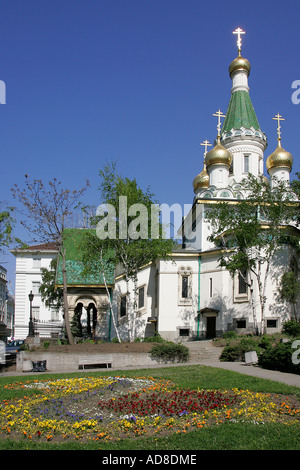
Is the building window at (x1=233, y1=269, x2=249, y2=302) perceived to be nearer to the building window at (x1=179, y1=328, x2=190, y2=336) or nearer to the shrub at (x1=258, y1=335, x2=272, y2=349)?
the building window at (x1=179, y1=328, x2=190, y2=336)

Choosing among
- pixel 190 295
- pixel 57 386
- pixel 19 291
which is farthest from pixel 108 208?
pixel 19 291

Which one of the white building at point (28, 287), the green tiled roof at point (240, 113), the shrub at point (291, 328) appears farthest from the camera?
the white building at point (28, 287)

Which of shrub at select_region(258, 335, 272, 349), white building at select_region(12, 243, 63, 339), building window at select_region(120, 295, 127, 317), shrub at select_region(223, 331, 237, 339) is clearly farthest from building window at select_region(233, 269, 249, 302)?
white building at select_region(12, 243, 63, 339)

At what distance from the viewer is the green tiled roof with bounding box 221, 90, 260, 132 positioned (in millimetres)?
36938

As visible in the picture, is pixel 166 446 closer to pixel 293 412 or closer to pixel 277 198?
pixel 293 412

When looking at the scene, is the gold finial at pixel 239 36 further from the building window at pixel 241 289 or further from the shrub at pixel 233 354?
the shrub at pixel 233 354

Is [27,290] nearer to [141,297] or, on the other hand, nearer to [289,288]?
[141,297]

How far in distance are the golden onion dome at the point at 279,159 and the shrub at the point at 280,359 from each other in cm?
2202

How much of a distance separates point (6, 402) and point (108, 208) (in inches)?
624

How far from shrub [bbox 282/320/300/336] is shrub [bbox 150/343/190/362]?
7676 mm

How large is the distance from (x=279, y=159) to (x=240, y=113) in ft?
15.9

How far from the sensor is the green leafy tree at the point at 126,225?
83.1 ft

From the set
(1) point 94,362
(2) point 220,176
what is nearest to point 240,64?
(2) point 220,176

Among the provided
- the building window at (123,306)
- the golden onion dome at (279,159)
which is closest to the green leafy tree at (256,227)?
the building window at (123,306)
